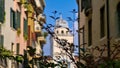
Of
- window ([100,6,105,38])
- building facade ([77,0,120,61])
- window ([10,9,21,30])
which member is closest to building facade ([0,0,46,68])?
window ([10,9,21,30])

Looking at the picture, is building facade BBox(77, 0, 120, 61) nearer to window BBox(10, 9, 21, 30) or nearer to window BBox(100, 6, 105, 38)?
window BBox(100, 6, 105, 38)

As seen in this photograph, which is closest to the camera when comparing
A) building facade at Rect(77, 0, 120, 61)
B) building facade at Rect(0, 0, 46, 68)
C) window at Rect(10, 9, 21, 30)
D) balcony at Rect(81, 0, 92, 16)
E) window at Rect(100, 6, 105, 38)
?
building facade at Rect(77, 0, 120, 61)

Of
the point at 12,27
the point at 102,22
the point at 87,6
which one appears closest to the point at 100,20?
the point at 102,22

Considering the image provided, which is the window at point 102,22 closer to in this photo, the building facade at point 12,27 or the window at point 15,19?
the building facade at point 12,27

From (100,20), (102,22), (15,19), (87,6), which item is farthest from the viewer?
(15,19)

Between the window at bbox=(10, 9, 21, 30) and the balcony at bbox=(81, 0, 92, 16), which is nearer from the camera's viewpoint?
the balcony at bbox=(81, 0, 92, 16)

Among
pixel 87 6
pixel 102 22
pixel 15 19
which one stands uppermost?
pixel 87 6

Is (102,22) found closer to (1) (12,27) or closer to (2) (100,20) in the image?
(2) (100,20)

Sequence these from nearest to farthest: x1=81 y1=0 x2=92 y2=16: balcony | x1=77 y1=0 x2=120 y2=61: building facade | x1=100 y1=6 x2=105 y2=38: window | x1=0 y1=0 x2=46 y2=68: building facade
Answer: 1. x1=77 y1=0 x2=120 y2=61: building facade
2. x1=100 y1=6 x2=105 y2=38: window
3. x1=81 y1=0 x2=92 y2=16: balcony
4. x1=0 y1=0 x2=46 y2=68: building facade

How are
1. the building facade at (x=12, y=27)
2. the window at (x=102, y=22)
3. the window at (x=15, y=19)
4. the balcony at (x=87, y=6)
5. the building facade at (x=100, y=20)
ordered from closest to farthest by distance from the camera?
1. the building facade at (x=100, y=20)
2. the window at (x=102, y=22)
3. the balcony at (x=87, y=6)
4. the building facade at (x=12, y=27)
5. the window at (x=15, y=19)

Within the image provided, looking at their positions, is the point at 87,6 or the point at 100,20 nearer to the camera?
the point at 100,20

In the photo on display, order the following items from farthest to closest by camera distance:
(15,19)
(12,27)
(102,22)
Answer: (15,19) → (12,27) → (102,22)

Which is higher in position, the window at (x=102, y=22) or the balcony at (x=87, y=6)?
the balcony at (x=87, y=6)

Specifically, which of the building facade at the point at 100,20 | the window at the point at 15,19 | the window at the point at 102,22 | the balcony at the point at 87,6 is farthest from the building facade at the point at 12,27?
the window at the point at 102,22
